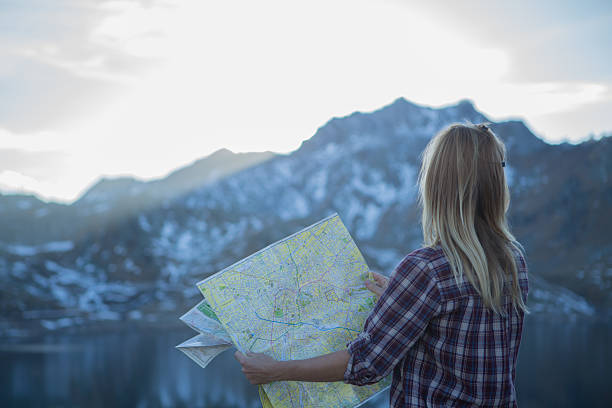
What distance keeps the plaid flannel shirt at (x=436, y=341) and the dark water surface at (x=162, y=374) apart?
72824mm

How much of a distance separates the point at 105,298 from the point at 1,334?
31654mm

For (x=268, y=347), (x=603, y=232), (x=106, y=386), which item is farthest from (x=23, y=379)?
(x=603, y=232)

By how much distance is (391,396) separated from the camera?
228 centimetres

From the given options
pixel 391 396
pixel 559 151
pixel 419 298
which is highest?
pixel 559 151

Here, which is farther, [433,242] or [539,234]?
[539,234]

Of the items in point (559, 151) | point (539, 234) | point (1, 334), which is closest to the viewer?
point (1, 334)

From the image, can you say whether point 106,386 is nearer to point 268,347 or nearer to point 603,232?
point 268,347

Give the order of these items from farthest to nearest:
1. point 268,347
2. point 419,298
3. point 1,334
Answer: point 1,334
point 268,347
point 419,298

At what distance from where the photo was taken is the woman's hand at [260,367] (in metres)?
2.33

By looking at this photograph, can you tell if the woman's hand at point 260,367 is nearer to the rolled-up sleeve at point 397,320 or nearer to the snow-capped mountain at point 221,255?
the rolled-up sleeve at point 397,320

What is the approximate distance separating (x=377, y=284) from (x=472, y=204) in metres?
0.72

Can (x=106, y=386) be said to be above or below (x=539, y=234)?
below

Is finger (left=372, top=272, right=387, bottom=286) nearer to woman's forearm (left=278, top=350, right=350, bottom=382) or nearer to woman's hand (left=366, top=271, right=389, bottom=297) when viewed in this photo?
woman's hand (left=366, top=271, right=389, bottom=297)

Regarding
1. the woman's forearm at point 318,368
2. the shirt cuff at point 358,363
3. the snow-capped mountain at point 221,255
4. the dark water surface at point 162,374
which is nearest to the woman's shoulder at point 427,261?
the shirt cuff at point 358,363
